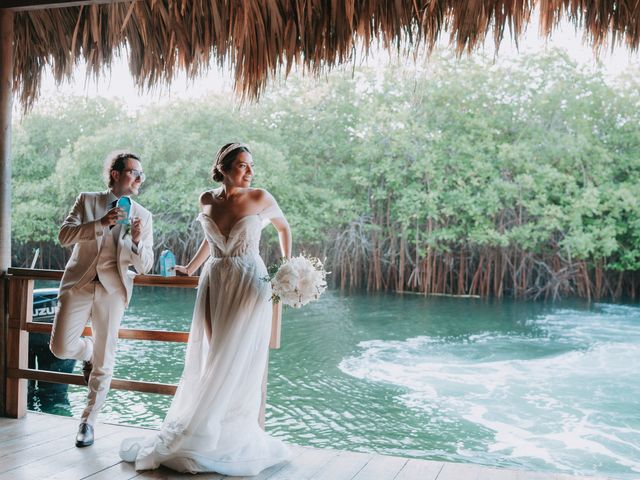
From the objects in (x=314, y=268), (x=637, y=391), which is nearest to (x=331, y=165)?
(x=637, y=391)

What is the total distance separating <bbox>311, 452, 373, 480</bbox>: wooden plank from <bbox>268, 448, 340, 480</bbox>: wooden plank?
0.03 m

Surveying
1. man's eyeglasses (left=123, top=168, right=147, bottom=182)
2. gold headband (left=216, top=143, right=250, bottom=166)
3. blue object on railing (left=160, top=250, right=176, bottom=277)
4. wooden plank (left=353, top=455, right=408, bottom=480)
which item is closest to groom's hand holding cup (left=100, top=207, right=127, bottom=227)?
man's eyeglasses (left=123, top=168, right=147, bottom=182)

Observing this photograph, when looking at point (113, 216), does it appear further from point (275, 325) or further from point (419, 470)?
point (419, 470)

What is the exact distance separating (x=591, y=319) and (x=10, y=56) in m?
12.7

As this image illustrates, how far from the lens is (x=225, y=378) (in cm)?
294

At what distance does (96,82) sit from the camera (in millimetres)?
4301

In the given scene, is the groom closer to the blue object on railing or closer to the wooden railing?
the blue object on railing

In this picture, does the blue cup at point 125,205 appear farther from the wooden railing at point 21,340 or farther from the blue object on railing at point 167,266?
the wooden railing at point 21,340

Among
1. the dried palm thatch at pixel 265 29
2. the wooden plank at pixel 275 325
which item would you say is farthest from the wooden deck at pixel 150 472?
the dried palm thatch at pixel 265 29

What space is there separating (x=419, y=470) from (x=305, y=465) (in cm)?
50

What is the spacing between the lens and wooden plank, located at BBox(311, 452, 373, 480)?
2839 mm

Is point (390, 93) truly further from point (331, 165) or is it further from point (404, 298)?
point (404, 298)

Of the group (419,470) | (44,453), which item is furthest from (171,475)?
(419,470)

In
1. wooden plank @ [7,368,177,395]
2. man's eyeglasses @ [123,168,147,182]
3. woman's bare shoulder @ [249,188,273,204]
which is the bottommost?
wooden plank @ [7,368,177,395]
